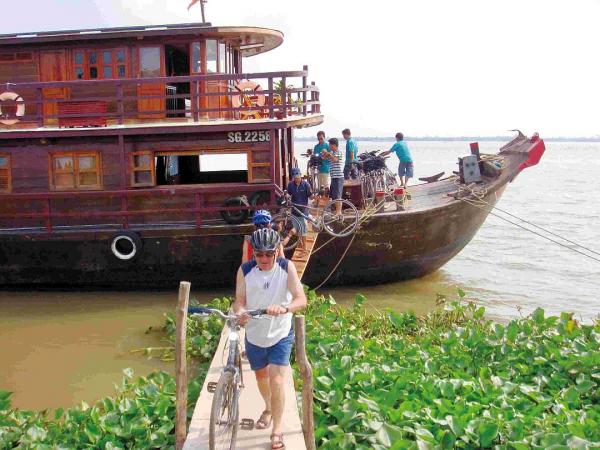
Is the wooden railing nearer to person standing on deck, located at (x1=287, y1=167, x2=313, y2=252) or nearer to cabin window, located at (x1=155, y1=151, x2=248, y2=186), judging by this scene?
person standing on deck, located at (x1=287, y1=167, x2=313, y2=252)

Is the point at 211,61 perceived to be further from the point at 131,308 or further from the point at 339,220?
the point at 131,308

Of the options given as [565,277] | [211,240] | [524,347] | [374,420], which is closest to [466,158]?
[565,277]

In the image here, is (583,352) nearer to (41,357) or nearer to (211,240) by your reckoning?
(211,240)

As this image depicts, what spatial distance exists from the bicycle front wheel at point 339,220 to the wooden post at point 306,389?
234 inches

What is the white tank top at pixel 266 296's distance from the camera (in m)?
4.70

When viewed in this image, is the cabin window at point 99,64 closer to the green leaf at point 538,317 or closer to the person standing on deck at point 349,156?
the person standing on deck at point 349,156

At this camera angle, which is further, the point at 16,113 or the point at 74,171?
the point at 16,113

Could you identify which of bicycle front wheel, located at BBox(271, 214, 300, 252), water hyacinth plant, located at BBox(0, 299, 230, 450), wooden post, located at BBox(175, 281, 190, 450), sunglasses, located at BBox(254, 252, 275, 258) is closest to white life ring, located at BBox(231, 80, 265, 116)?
bicycle front wheel, located at BBox(271, 214, 300, 252)

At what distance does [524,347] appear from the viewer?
7.27m

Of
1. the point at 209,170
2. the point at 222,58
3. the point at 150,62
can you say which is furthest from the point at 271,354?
the point at 209,170

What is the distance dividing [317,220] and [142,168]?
309 cm

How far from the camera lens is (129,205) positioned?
1145 centimetres

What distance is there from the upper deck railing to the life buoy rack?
1978 millimetres

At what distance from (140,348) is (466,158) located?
24.6 feet
